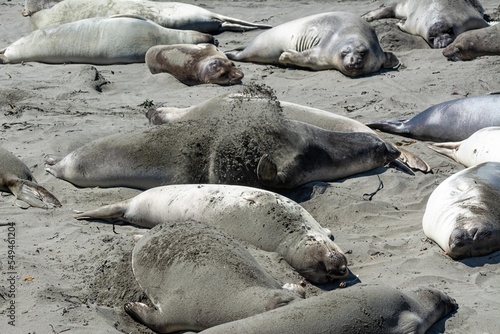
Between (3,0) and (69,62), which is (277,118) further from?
(3,0)

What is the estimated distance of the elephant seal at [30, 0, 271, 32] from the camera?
Result: 1123cm

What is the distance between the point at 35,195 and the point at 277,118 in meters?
1.75

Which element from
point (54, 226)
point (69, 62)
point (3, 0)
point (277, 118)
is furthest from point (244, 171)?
point (3, 0)

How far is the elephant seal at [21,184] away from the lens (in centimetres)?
611

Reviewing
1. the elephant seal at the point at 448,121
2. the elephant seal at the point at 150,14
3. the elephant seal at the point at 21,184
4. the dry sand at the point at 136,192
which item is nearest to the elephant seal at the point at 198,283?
the dry sand at the point at 136,192

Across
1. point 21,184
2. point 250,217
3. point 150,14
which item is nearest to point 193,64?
point 150,14

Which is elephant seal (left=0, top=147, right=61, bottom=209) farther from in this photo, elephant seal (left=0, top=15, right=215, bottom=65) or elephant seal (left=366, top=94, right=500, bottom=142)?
elephant seal (left=0, top=15, right=215, bottom=65)

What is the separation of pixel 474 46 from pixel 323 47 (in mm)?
1560

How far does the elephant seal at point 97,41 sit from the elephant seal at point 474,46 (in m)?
2.87

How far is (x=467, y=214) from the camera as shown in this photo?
17.8 feet

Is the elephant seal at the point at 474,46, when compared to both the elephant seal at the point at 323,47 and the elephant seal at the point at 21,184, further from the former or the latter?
the elephant seal at the point at 21,184

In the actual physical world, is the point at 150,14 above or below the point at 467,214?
below

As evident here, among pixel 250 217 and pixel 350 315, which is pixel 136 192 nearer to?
pixel 250 217

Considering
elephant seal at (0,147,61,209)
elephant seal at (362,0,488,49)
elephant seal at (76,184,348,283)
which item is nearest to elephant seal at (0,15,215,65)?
elephant seal at (362,0,488,49)
